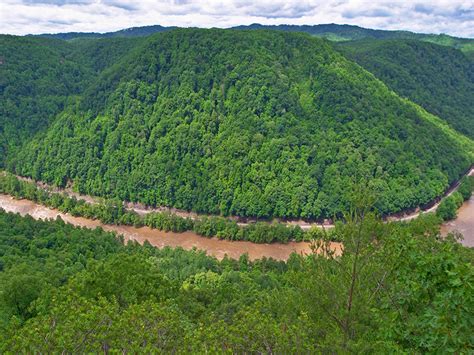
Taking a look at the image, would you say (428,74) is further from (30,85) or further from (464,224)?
(30,85)

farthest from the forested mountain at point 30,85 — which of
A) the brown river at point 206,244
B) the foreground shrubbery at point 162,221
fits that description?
the brown river at point 206,244

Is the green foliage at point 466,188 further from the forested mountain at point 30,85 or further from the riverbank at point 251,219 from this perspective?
the forested mountain at point 30,85

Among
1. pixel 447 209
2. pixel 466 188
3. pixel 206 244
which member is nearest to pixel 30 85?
pixel 206 244

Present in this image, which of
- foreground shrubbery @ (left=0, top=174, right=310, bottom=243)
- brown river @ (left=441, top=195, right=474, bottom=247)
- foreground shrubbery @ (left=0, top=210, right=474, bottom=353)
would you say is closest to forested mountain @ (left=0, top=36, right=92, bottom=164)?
foreground shrubbery @ (left=0, top=174, right=310, bottom=243)

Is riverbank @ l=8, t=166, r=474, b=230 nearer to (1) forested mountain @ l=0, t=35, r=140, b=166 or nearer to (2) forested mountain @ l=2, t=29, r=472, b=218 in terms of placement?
(2) forested mountain @ l=2, t=29, r=472, b=218

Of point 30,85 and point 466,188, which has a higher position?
point 30,85

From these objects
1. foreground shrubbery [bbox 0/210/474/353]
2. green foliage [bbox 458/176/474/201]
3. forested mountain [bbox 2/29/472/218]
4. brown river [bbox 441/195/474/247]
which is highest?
foreground shrubbery [bbox 0/210/474/353]
